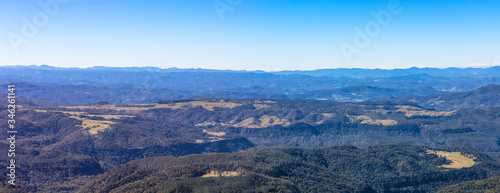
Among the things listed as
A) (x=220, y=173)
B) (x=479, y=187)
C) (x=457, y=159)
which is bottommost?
(x=220, y=173)

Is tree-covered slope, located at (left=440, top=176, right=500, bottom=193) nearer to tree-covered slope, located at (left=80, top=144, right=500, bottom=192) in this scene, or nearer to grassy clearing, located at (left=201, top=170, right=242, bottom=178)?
tree-covered slope, located at (left=80, top=144, right=500, bottom=192)

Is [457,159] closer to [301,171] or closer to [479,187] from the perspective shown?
[479,187]

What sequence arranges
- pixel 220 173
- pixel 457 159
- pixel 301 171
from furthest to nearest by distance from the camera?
pixel 457 159, pixel 301 171, pixel 220 173

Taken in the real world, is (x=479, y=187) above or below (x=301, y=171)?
above

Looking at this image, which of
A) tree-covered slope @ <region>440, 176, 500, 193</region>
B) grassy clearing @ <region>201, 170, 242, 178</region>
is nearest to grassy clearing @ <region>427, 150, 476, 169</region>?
tree-covered slope @ <region>440, 176, 500, 193</region>

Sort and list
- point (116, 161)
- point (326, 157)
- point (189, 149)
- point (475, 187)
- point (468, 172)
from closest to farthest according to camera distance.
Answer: point (475, 187), point (468, 172), point (326, 157), point (116, 161), point (189, 149)

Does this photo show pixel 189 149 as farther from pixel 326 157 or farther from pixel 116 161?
pixel 326 157

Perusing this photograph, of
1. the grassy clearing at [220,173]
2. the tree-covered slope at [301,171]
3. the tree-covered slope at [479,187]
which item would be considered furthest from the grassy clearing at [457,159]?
the grassy clearing at [220,173]

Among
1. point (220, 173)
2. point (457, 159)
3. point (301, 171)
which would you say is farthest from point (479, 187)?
point (220, 173)

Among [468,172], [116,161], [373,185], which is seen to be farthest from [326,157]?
[116,161]
